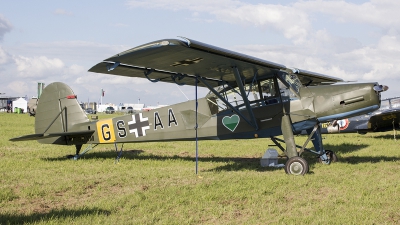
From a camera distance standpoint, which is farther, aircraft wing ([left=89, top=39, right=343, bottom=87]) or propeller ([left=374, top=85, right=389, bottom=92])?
propeller ([left=374, top=85, right=389, bottom=92])

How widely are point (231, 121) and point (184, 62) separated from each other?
2.39 metres

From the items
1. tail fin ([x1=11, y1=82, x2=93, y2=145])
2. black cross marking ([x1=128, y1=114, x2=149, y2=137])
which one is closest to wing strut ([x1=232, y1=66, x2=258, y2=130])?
black cross marking ([x1=128, y1=114, x2=149, y2=137])

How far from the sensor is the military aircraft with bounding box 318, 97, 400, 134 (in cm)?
1809

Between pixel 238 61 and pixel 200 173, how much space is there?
102 inches

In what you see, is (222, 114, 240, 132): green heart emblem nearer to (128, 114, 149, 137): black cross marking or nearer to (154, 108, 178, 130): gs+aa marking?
(154, 108, 178, 130): gs+aa marking

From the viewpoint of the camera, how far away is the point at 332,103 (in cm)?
919

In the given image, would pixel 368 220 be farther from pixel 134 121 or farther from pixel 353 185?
pixel 134 121

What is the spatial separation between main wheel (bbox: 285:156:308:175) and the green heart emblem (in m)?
1.93

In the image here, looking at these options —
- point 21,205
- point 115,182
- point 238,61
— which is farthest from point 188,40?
point 21,205

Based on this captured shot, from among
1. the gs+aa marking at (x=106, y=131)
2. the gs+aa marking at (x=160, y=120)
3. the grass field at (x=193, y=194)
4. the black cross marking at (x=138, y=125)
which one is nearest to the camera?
the grass field at (x=193, y=194)

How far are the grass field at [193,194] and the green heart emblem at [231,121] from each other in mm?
969

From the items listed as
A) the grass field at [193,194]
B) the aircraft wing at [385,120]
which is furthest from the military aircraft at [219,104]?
the aircraft wing at [385,120]

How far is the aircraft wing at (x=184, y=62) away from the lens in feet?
23.8

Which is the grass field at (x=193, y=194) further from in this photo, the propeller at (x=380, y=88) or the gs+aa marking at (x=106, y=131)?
the propeller at (x=380, y=88)
